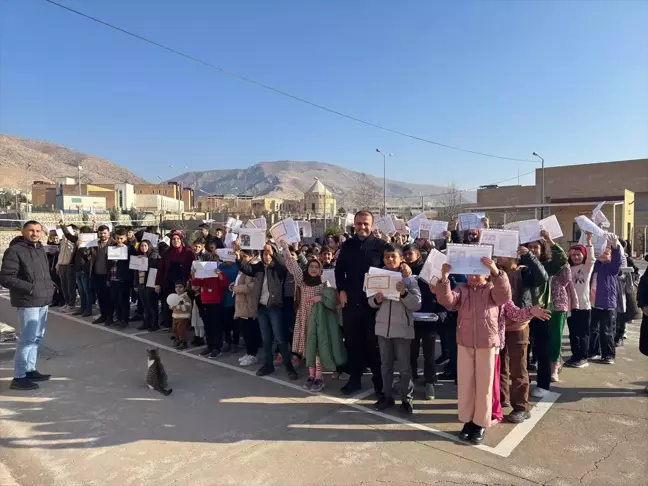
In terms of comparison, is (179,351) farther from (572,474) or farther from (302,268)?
(572,474)

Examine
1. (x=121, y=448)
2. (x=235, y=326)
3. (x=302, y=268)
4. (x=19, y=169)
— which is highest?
(x=19, y=169)

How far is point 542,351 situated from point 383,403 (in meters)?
1.97

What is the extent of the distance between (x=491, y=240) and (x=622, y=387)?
9.63 feet

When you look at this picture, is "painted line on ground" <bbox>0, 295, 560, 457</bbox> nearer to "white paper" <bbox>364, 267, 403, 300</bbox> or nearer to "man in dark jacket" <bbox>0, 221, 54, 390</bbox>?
"white paper" <bbox>364, 267, 403, 300</bbox>

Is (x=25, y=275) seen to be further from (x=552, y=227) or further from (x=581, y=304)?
(x=581, y=304)

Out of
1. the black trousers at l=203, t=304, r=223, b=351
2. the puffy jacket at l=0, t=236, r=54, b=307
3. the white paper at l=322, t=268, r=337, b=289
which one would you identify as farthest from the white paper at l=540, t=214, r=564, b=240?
the puffy jacket at l=0, t=236, r=54, b=307

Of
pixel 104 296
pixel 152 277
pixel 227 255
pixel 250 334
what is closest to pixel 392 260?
pixel 250 334

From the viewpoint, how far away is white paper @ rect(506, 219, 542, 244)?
18.5 ft

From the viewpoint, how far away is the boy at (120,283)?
9.27 meters

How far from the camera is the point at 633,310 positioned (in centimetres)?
777

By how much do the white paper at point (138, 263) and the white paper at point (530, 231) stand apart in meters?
6.67

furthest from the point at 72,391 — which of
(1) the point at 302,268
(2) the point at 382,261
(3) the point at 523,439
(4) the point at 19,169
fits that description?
(4) the point at 19,169

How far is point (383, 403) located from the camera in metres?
5.23

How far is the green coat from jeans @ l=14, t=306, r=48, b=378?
3400 millimetres
